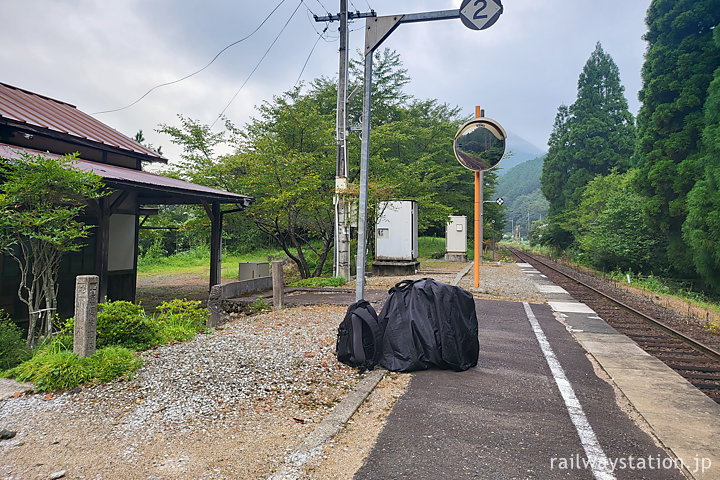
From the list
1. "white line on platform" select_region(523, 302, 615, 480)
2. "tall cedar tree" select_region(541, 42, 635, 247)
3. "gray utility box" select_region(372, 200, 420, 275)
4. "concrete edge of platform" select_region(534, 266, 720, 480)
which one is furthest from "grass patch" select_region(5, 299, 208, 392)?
"tall cedar tree" select_region(541, 42, 635, 247)

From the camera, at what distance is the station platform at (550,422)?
258 cm

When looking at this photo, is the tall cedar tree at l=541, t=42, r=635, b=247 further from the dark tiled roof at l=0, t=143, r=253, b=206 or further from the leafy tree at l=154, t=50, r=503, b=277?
the dark tiled roof at l=0, t=143, r=253, b=206

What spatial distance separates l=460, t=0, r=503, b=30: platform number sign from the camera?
18.2 feet

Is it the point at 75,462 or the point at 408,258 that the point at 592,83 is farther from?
the point at 75,462

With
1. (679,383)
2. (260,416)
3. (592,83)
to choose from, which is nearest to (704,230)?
(679,383)

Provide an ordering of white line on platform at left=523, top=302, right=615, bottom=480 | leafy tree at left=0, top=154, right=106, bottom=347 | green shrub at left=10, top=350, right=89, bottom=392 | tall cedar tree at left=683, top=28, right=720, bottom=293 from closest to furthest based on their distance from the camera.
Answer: white line on platform at left=523, top=302, right=615, bottom=480, green shrub at left=10, top=350, right=89, bottom=392, leafy tree at left=0, top=154, right=106, bottom=347, tall cedar tree at left=683, top=28, right=720, bottom=293

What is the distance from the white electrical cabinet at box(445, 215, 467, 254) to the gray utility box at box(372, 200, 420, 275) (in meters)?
10.4

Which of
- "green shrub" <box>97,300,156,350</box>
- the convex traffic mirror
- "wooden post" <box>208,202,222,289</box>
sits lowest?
"green shrub" <box>97,300,156,350</box>

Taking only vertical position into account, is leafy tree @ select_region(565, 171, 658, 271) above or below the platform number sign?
below

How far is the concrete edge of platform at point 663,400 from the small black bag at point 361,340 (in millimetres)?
2432

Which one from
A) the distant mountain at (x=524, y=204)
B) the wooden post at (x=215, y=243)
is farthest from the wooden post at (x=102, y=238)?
the distant mountain at (x=524, y=204)

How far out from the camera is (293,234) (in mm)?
13398

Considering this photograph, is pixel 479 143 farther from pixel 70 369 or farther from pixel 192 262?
pixel 192 262

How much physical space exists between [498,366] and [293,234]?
9.65m
